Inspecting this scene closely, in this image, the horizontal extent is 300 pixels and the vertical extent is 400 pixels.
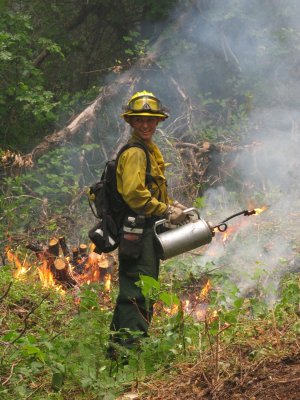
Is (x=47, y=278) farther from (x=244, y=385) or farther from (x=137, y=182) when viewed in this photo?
(x=244, y=385)

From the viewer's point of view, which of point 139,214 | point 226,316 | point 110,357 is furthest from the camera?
point 139,214

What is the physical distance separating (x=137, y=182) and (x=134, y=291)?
0.89 meters

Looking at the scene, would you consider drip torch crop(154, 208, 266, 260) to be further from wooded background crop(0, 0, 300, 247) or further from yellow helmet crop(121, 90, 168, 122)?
wooded background crop(0, 0, 300, 247)

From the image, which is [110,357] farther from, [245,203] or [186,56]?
[186,56]

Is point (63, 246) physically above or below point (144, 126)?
below

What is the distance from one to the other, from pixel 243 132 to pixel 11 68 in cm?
440

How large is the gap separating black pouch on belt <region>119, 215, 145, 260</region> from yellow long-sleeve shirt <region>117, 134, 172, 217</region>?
0.08m

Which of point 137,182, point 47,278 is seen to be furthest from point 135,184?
point 47,278

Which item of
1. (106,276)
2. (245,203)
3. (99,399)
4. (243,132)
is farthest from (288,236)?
(99,399)

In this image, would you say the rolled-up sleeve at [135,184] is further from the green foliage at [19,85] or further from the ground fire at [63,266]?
the green foliage at [19,85]

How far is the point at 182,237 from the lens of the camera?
15.9 ft

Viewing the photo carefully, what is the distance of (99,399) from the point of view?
348 cm

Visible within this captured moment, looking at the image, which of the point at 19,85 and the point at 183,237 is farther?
the point at 19,85

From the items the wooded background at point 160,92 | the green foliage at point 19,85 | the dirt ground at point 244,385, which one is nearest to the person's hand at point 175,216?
the dirt ground at point 244,385
